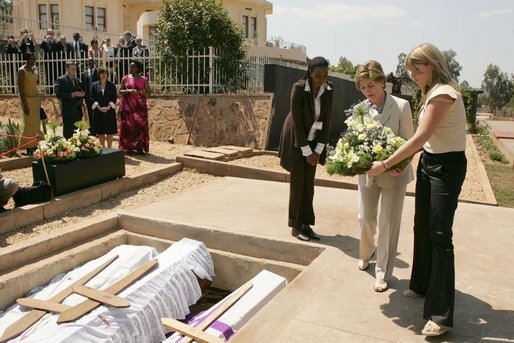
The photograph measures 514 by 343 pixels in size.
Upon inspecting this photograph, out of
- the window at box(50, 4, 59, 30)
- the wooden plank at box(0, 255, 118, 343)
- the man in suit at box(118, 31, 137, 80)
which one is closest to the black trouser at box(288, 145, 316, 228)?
the wooden plank at box(0, 255, 118, 343)

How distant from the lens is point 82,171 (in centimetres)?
696

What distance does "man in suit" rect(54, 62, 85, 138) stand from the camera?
940 centimetres

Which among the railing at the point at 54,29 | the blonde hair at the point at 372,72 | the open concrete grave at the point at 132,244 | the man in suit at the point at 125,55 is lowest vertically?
the open concrete grave at the point at 132,244

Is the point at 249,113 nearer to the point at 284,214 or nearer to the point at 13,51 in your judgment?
the point at 284,214

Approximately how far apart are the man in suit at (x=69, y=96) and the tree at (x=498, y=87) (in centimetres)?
7984

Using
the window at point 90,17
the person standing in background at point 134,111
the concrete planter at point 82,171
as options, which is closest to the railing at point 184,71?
the person standing in background at point 134,111

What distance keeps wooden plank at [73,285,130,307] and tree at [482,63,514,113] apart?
274 ft

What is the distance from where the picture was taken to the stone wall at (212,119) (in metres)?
10.9

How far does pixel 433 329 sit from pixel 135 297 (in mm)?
2773

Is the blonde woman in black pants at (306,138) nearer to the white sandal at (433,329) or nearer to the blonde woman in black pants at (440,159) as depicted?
the blonde woman in black pants at (440,159)

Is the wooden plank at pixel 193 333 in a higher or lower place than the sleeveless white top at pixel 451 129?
lower

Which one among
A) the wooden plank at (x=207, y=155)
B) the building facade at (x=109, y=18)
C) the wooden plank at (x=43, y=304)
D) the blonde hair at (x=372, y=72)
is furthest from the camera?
the building facade at (x=109, y=18)

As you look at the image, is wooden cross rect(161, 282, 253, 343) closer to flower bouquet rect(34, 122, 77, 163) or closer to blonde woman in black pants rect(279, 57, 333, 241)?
blonde woman in black pants rect(279, 57, 333, 241)

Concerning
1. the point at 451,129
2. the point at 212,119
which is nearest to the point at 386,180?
the point at 451,129
